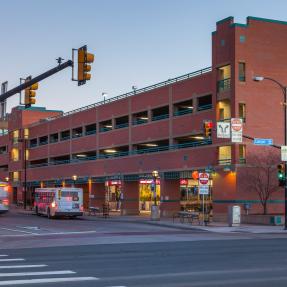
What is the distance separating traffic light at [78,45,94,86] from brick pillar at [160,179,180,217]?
112ft

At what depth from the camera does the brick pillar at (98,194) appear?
2702 inches

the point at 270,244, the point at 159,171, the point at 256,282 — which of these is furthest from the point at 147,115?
the point at 256,282

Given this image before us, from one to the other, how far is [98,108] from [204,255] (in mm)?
48547

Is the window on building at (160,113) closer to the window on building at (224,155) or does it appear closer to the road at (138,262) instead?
the window on building at (224,155)

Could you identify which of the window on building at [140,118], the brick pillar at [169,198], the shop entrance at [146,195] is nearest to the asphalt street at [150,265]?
the brick pillar at [169,198]

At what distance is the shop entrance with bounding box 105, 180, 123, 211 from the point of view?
210ft

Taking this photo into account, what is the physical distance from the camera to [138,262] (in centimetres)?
1889

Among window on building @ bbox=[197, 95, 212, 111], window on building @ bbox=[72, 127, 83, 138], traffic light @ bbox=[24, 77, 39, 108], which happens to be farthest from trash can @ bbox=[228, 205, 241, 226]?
window on building @ bbox=[72, 127, 83, 138]

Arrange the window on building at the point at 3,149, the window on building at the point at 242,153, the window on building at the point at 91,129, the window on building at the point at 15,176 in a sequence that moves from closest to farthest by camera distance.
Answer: the window on building at the point at 242,153, the window on building at the point at 91,129, the window on building at the point at 15,176, the window on building at the point at 3,149

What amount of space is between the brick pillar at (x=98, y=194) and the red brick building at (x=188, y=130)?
0.36ft

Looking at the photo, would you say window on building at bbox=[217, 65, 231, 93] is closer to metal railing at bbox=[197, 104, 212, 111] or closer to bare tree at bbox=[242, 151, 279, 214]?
metal railing at bbox=[197, 104, 212, 111]

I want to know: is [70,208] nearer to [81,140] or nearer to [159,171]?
[159,171]

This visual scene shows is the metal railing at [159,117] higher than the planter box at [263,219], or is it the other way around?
the metal railing at [159,117]

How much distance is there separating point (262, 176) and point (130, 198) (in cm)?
1740
